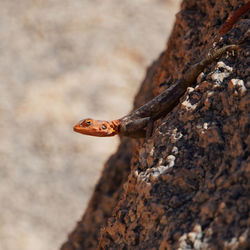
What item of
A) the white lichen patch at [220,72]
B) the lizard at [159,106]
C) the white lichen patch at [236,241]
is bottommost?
the white lichen patch at [236,241]

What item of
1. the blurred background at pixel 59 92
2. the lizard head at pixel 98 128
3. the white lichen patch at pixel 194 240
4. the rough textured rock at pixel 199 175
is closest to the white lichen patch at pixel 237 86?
the rough textured rock at pixel 199 175

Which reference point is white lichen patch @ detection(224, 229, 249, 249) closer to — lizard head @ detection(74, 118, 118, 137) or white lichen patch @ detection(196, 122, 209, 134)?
white lichen patch @ detection(196, 122, 209, 134)

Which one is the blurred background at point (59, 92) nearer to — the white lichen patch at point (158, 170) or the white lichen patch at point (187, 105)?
the white lichen patch at point (158, 170)

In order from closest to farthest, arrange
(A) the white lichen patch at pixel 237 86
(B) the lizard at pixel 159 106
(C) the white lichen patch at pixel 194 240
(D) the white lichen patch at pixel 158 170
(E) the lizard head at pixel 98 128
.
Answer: (C) the white lichen patch at pixel 194 240 < (A) the white lichen patch at pixel 237 86 < (D) the white lichen patch at pixel 158 170 < (B) the lizard at pixel 159 106 < (E) the lizard head at pixel 98 128

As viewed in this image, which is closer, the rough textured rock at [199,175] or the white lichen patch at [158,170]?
the rough textured rock at [199,175]

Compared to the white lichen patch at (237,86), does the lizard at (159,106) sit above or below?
above

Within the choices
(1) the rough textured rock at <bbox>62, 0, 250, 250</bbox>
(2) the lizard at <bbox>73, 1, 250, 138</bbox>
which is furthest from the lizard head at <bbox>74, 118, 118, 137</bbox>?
(1) the rough textured rock at <bbox>62, 0, 250, 250</bbox>

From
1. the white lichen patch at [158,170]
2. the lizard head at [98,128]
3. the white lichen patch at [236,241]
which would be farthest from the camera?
the lizard head at [98,128]

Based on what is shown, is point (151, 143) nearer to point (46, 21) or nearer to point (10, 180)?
point (10, 180)
